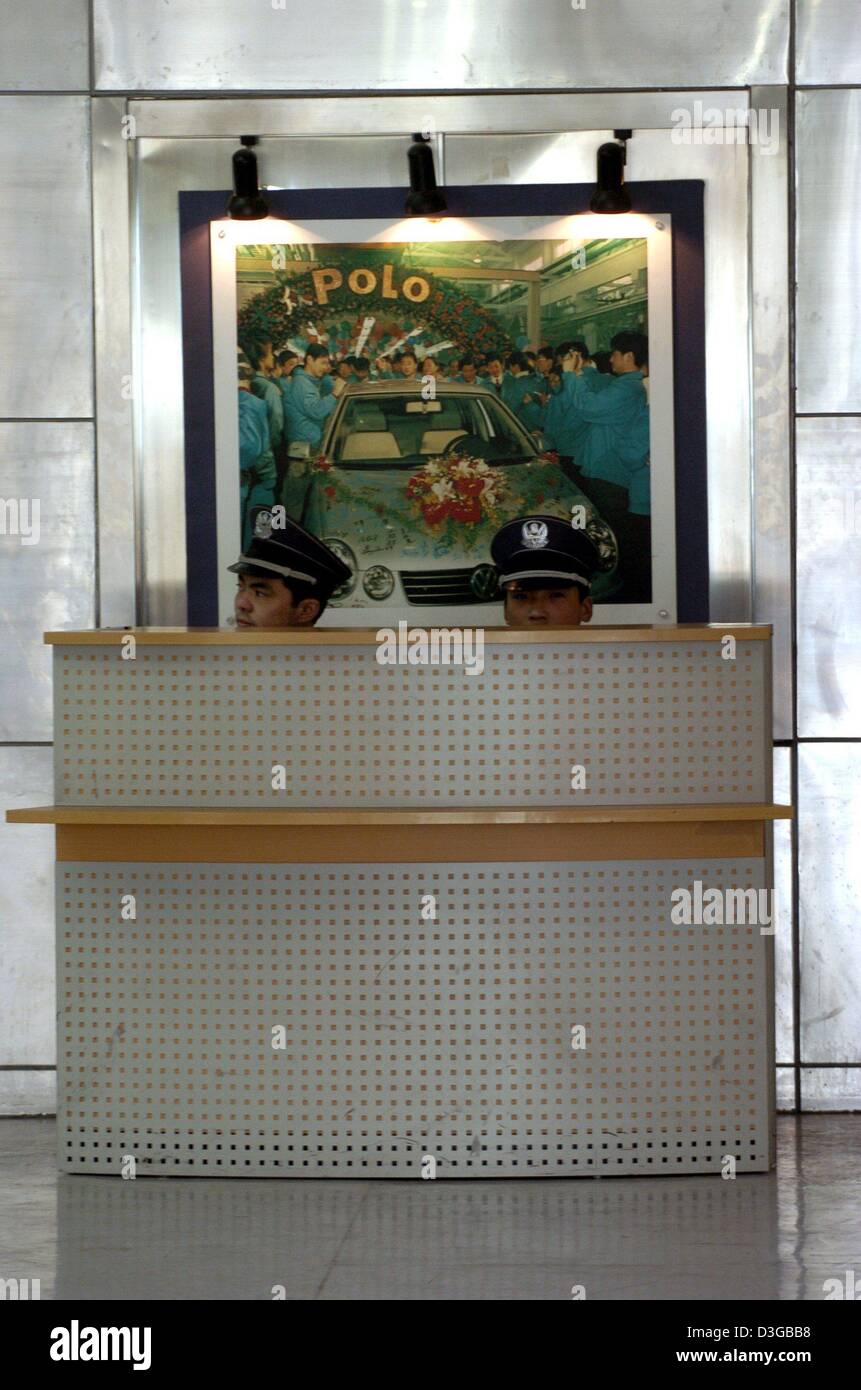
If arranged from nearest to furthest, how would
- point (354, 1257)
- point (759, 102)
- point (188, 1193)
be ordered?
point (354, 1257)
point (188, 1193)
point (759, 102)

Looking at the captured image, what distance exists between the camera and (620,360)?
17.4ft

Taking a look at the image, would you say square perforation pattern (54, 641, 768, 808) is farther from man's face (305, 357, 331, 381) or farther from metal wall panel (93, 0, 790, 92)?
metal wall panel (93, 0, 790, 92)

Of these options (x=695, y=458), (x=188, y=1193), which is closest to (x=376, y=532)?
(x=695, y=458)

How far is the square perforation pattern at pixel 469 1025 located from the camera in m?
4.30

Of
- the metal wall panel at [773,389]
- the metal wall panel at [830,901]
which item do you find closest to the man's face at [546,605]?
the metal wall panel at [773,389]

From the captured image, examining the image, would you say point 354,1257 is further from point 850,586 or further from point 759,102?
point 759,102

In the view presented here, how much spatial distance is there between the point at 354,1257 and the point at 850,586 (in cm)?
287

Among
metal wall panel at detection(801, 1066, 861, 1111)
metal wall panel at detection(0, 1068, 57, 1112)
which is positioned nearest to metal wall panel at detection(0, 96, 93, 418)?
metal wall panel at detection(0, 1068, 57, 1112)

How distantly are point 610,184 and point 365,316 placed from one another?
93 centimetres

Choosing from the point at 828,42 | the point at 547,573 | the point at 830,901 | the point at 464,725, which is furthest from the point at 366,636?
the point at 828,42

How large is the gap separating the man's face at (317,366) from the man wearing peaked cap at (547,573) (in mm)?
961

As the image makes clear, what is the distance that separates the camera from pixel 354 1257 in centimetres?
368

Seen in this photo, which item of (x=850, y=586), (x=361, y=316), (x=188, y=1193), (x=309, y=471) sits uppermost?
(x=361, y=316)

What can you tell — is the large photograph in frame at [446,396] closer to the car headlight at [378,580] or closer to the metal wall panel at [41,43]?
the car headlight at [378,580]
